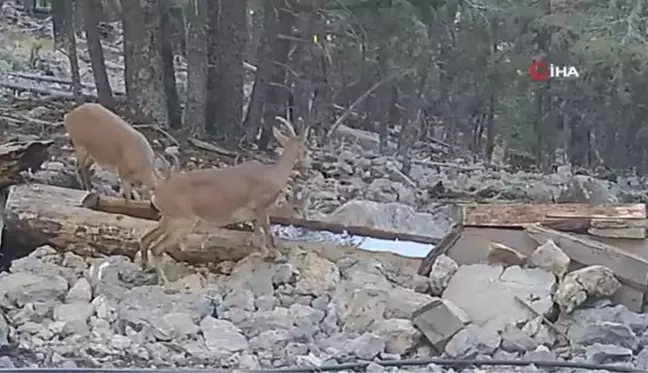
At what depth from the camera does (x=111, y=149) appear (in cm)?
262

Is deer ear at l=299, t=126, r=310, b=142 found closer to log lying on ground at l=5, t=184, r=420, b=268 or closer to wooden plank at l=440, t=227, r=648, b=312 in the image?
log lying on ground at l=5, t=184, r=420, b=268

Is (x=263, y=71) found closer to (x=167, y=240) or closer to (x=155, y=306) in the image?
(x=167, y=240)

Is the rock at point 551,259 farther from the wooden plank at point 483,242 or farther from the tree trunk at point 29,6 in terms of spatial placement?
the tree trunk at point 29,6

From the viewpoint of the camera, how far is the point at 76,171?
2.72 metres

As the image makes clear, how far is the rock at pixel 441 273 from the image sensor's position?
86.5 inches

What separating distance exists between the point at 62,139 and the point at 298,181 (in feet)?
2.35

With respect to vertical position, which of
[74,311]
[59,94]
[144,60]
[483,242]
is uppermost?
[144,60]

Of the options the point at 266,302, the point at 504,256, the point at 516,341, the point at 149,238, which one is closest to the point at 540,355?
the point at 516,341

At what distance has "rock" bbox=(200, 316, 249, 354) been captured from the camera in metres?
1.93

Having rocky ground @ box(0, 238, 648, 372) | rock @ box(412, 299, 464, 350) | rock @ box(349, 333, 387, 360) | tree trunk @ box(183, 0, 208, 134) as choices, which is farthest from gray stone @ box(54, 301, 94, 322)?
tree trunk @ box(183, 0, 208, 134)

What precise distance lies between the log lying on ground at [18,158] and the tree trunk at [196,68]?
49cm

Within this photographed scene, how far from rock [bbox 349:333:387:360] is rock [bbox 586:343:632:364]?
39cm

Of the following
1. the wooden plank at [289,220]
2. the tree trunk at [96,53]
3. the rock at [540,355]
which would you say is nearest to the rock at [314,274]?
the wooden plank at [289,220]

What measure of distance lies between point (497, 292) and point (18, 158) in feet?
4.05
